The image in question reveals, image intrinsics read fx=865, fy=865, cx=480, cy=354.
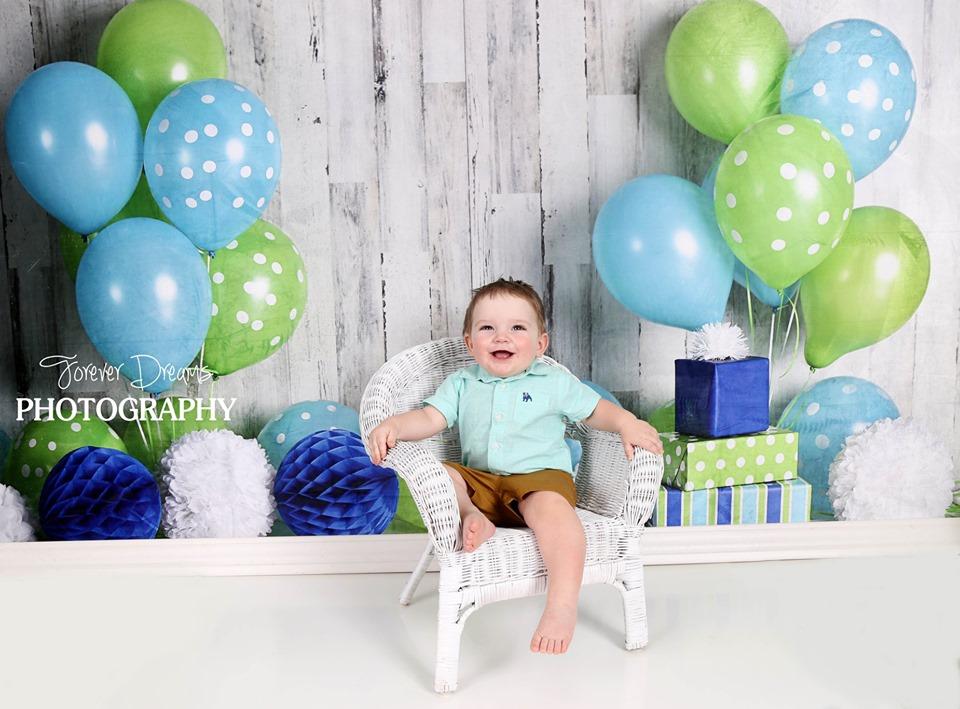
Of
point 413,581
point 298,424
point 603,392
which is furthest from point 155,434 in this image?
point 603,392

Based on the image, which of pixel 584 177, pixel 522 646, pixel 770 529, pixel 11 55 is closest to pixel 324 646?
pixel 522 646

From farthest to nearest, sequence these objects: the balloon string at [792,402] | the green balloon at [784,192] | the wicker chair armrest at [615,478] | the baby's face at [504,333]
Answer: the balloon string at [792,402] → the green balloon at [784,192] → the baby's face at [504,333] → the wicker chair armrest at [615,478]

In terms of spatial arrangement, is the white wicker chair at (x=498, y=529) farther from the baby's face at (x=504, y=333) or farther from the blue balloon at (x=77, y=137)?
the blue balloon at (x=77, y=137)

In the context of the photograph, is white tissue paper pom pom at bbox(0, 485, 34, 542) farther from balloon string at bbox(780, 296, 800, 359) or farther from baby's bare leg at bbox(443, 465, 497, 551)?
balloon string at bbox(780, 296, 800, 359)

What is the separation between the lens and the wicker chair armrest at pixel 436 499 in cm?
165

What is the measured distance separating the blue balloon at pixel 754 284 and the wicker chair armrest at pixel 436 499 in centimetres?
102

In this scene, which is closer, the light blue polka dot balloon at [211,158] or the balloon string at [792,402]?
the light blue polka dot balloon at [211,158]

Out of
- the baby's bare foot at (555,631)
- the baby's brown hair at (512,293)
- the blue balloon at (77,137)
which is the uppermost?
the blue balloon at (77,137)

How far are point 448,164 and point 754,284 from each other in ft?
2.92

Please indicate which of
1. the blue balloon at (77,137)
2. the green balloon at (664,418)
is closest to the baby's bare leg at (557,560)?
the green balloon at (664,418)

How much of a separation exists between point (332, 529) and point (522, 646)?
0.70 meters

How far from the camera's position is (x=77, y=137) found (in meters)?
2.09

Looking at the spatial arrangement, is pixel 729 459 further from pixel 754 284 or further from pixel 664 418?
pixel 754 284

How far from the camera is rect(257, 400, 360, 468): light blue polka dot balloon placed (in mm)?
2354
